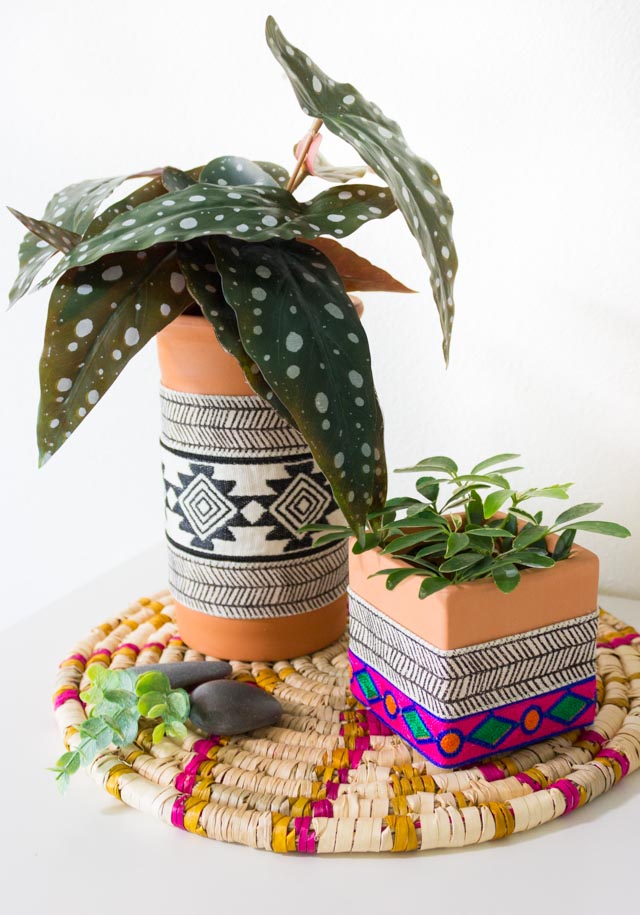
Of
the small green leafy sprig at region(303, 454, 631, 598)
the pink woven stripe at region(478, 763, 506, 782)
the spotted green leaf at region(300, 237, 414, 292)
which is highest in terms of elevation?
the spotted green leaf at region(300, 237, 414, 292)

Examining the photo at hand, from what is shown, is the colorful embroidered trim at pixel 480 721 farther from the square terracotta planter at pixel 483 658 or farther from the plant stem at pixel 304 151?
the plant stem at pixel 304 151

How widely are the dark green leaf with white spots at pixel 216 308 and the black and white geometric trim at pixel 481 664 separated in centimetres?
19

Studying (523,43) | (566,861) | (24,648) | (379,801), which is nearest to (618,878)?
(566,861)

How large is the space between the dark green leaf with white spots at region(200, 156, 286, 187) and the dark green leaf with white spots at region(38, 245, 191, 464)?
13cm

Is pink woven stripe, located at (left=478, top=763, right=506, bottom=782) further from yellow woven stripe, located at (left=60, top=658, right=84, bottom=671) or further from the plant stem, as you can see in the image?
the plant stem

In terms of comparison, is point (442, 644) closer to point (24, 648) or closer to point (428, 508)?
point (428, 508)

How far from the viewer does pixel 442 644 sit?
2.13 ft

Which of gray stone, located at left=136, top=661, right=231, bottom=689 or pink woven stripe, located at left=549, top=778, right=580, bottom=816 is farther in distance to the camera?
gray stone, located at left=136, top=661, right=231, bottom=689

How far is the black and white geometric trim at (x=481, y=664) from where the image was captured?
0.66 meters

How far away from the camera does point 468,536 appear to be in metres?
0.70

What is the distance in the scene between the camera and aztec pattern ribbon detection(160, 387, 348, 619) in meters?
0.78

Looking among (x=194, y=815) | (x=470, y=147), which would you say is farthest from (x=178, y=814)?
(x=470, y=147)

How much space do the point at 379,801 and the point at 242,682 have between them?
0.58 feet

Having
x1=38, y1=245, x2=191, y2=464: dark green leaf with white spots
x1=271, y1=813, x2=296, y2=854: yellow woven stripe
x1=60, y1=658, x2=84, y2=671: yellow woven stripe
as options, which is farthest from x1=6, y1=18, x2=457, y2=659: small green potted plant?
x1=271, y1=813, x2=296, y2=854: yellow woven stripe
